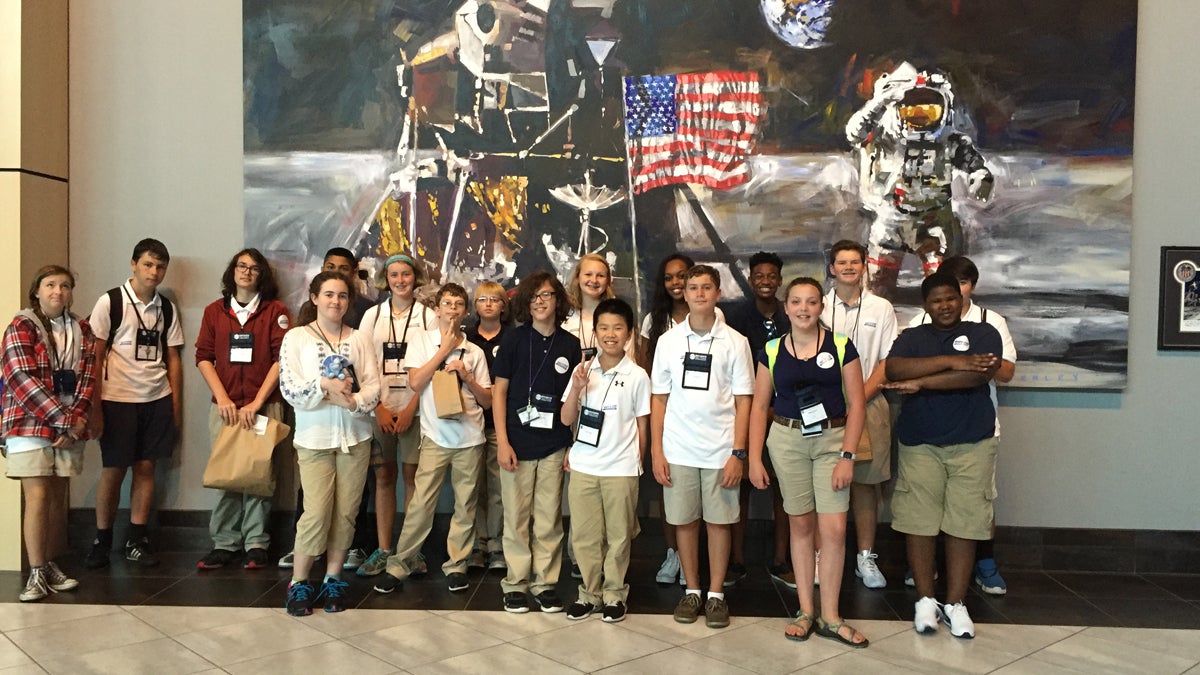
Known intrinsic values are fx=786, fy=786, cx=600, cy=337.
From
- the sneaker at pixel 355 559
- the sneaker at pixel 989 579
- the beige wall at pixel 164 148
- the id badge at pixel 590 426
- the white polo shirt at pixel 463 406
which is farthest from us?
the beige wall at pixel 164 148

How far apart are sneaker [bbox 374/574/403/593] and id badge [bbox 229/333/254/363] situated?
58.5 inches

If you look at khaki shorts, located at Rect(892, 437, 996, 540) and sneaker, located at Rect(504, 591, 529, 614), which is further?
sneaker, located at Rect(504, 591, 529, 614)

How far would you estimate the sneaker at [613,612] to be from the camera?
3619 mm

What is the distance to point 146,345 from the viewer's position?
182 inches

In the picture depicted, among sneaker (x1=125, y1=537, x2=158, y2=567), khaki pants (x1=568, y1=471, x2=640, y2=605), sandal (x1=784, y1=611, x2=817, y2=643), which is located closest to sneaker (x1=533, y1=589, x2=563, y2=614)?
khaki pants (x1=568, y1=471, x2=640, y2=605)

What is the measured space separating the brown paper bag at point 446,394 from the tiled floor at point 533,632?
954 mm

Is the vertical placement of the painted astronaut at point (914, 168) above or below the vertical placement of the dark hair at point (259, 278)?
above

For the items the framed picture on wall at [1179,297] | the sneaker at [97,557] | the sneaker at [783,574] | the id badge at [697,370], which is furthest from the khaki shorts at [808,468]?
the sneaker at [97,557]

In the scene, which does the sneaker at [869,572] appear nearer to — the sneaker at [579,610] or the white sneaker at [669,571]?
the white sneaker at [669,571]

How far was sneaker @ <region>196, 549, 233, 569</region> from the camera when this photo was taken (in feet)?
14.4

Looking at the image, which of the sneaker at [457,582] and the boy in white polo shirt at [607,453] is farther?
the sneaker at [457,582]

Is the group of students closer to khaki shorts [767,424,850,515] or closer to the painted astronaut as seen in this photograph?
khaki shorts [767,424,850,515]

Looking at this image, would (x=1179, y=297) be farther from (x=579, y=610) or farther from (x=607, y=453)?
(x=579, y=610)

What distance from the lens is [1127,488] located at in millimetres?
4629
